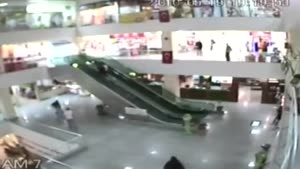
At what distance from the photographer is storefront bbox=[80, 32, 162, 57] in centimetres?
2160

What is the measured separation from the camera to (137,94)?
18219 millimetres

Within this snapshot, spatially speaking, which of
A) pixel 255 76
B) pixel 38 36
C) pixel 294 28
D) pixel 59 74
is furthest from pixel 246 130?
pixel 38 36

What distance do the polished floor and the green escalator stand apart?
2.04 feet

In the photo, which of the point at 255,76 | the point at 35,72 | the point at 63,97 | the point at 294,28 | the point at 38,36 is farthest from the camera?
the point at 63,97

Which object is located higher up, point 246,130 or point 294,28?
point 294,28

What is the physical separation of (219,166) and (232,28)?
691cm

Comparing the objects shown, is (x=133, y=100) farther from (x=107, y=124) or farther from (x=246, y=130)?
(x=246, y=130)

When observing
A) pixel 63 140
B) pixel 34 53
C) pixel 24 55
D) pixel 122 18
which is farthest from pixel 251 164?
pixel 34 53

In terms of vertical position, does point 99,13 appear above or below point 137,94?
above

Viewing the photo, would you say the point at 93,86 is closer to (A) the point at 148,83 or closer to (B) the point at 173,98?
(A) the point at 148,83

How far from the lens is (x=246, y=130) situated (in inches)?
594

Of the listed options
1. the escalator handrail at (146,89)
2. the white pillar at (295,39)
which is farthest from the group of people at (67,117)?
the white pillar at (295,39)

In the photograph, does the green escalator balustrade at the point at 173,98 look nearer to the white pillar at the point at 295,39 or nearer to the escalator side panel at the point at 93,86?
the escalator side panel at the point at 93,86

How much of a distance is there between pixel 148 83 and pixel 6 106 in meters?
7.08
